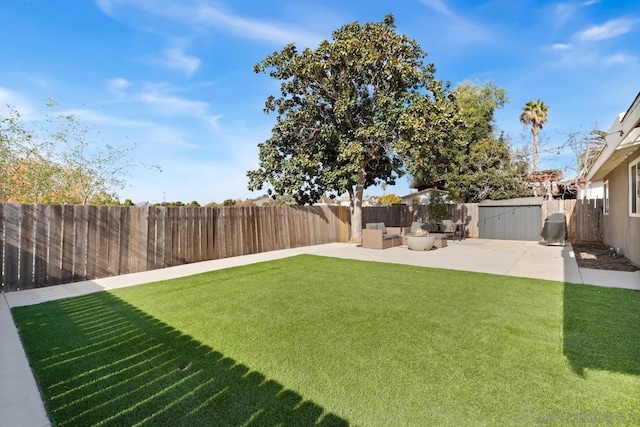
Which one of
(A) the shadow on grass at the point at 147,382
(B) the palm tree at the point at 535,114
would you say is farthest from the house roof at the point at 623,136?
(B) the palm tree at the point at 535,114

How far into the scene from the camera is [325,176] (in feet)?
40.7

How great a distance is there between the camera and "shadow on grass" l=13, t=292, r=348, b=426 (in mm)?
2164

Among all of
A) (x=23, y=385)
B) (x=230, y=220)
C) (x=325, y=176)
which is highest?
(x=325, y=176)

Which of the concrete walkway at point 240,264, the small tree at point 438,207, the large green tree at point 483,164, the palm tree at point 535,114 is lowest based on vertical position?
the concrete walkway at point 240,264

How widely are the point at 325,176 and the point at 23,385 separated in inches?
415

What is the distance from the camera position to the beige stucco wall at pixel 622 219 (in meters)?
6.96

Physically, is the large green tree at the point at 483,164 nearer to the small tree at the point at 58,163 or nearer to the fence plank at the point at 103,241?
the small tree at the point at 58,163

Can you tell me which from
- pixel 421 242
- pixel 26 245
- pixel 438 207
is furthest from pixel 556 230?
pixel 26 245

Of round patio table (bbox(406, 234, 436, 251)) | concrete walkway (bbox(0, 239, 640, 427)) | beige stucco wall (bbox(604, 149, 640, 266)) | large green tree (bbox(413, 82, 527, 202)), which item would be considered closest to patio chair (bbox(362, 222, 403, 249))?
concrete walkway (bbox(0, 239, 640, 427))

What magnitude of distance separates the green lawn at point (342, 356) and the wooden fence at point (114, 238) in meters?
1.78

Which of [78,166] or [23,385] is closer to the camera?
[23,385]

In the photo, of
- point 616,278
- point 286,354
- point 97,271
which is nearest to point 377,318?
point 286,354

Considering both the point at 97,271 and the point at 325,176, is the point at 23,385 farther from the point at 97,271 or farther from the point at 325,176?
the point at 325,176

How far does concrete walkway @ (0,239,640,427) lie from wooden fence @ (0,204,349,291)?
0.35 m
